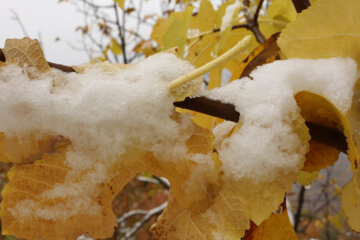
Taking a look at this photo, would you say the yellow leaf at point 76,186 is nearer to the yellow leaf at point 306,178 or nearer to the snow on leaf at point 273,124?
the snow on leaf at point 273,124

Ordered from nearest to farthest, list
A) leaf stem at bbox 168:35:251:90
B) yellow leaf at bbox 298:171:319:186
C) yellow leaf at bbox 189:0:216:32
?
leaf stem at bbox 168:35:251:90, yellow leaf at bbox 298:171:319:186, yellow leaf at bbox 189:0:216:32

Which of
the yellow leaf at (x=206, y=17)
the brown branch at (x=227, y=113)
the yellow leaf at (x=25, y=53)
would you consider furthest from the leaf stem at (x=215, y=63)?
the yellow leaf at (x=206, y=17)

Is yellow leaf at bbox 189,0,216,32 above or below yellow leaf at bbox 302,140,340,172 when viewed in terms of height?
above

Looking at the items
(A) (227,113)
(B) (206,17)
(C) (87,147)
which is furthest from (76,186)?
(B) (206,17)

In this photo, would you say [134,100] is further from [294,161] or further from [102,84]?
[294,161]

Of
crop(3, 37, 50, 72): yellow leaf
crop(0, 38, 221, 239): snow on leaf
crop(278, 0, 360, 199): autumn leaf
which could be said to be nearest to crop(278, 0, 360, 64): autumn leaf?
crop(278, 0, 360, 199): autumn leaf

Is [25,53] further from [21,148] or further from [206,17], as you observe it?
[206,17]

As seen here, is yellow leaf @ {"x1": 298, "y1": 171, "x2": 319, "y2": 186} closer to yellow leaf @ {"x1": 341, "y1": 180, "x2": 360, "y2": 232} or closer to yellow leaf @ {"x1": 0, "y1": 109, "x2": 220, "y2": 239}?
yellow leaf @ {"x1": 341, "y1": 180, "x2": 360, "y2": 232}
